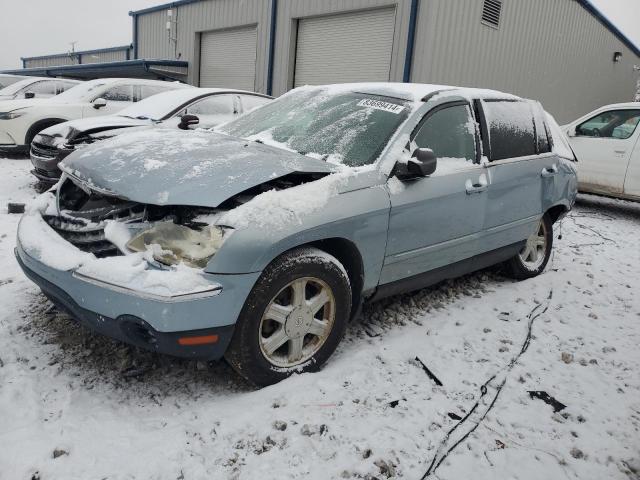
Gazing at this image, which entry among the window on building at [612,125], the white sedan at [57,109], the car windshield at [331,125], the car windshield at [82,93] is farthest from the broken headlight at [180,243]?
the window on building at [612,125]

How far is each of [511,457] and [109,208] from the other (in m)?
2.42

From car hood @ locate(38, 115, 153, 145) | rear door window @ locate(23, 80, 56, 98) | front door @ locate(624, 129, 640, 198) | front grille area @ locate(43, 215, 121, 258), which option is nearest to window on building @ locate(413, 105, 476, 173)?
front grille area @ locate(43, 215, 121, 258)

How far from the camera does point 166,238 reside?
255cm

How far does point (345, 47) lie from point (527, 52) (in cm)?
502

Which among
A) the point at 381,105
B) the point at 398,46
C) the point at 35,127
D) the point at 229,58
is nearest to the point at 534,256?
the point at 381,105

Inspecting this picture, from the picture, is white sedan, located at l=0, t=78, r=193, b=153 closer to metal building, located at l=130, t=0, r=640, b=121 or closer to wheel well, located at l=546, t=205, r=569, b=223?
metal building, located at l=130, t=0, r=640, b=121

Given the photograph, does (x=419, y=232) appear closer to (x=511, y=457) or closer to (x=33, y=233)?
(x=511, y=457)

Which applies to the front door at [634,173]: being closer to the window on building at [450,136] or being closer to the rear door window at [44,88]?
the window on building at [450,136]

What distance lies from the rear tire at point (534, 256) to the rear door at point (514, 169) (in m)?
0.29

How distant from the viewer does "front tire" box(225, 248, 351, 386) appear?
8.20 feet

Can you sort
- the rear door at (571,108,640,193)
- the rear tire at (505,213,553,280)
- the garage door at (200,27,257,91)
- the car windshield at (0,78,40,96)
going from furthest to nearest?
the garage door at (200,27,257,91)
the car windshield at (0,78,40,96)
the rear door at (571,108,640,193)
the rear tire at (505,213,553,280)

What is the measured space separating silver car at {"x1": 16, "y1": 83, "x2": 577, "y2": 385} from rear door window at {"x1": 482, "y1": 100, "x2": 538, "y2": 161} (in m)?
0.03

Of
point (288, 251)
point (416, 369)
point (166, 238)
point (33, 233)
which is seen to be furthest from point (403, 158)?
point (33, 233)

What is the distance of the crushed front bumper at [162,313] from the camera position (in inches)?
89.5
